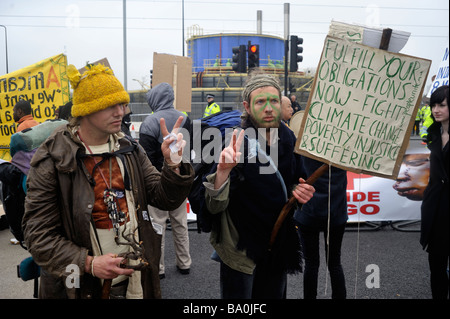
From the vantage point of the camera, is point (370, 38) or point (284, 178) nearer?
point (370, 38)

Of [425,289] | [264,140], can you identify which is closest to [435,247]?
[425,289]

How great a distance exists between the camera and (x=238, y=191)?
238 centimetres

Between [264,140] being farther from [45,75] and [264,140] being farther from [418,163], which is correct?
[418,163]

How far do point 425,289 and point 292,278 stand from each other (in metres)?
1.32

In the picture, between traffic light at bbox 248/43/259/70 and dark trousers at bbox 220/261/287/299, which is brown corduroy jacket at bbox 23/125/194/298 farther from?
traffic light at bbox 248/43/259/70

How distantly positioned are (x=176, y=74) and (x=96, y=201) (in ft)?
14.3

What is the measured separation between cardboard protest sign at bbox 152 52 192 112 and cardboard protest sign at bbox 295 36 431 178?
3949 mm

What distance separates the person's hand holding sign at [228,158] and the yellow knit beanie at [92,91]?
601 mm

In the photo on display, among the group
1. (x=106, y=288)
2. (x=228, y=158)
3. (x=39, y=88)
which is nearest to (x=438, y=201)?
(x=228, y=158)

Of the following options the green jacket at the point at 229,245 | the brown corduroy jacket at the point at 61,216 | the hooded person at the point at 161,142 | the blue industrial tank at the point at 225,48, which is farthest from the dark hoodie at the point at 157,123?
the blue industrial tank at the point at 225,48

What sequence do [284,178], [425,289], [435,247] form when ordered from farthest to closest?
[425,289], [435,247], [284,178]

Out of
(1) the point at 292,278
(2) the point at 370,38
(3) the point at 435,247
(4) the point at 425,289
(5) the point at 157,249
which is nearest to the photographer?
(5) the point at 157,249

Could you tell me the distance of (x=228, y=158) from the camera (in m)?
2.07

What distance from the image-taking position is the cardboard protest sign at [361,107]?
2.26m
